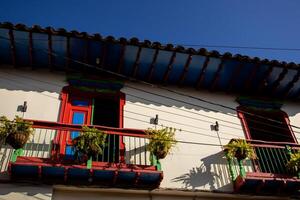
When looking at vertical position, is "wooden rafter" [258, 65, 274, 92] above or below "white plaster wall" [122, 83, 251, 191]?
above

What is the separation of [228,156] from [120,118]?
9.58 ft

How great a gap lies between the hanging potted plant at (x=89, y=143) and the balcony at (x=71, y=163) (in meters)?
0.20

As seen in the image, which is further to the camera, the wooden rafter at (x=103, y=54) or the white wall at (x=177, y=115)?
the wooden rafter at (x=103, y=54)

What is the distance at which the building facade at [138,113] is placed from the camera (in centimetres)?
735

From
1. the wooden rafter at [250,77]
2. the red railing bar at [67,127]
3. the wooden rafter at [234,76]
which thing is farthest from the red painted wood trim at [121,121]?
the wooden rafter at [250,77]

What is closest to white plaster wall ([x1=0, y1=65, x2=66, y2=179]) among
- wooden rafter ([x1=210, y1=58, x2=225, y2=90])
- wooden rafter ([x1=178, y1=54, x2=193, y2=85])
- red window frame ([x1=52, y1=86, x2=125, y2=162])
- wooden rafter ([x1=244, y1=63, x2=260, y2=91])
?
red window frame ([x1=52, y1=86, x2=125, y2=162])

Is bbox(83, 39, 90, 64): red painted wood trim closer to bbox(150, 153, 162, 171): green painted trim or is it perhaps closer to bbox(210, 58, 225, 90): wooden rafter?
bbox(150, 153, 162, 171): green painted trim

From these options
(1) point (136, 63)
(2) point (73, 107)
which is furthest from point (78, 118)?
(1) point (136, 63)

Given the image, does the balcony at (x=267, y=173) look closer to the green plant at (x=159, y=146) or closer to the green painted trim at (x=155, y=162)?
the green plant at (x=159, y=146)

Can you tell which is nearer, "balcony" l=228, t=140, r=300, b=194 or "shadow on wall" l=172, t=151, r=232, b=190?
"balcony" l=228, t=140, r=300, b=194

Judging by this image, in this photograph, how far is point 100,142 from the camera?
757cm

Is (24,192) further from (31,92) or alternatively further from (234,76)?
(234,76)

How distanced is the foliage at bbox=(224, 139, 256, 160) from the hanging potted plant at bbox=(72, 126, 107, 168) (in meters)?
3.01

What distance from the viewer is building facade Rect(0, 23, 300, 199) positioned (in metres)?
7.35
